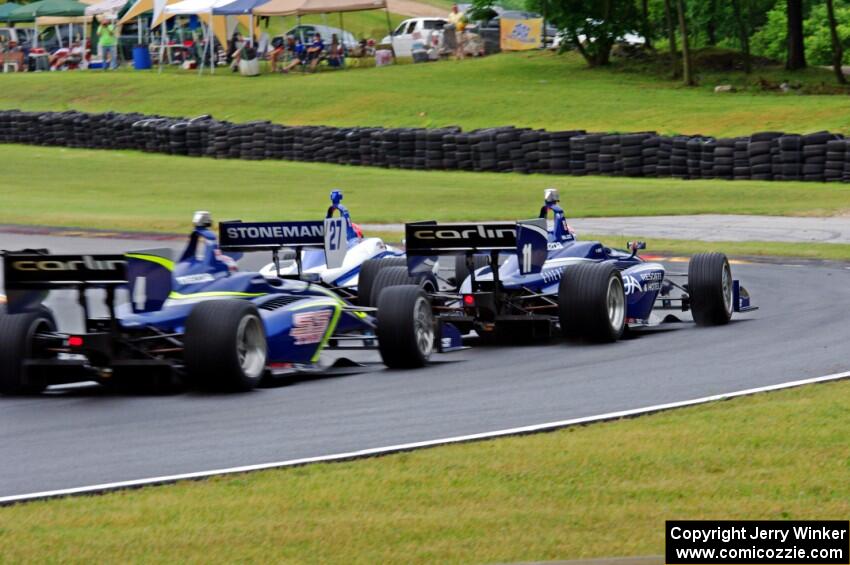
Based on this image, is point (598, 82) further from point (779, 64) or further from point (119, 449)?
point (119, 449)

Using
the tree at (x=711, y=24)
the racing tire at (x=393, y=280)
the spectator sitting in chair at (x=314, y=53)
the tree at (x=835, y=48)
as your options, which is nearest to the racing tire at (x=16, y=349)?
the racing tire at (x=393, y=280)

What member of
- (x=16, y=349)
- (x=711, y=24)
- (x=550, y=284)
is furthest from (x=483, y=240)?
(x=711, y=24)

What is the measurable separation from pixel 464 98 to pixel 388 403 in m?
35.2

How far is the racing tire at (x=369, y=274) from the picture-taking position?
1441 cm

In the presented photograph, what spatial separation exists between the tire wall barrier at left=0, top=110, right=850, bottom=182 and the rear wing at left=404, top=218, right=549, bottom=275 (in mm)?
17308

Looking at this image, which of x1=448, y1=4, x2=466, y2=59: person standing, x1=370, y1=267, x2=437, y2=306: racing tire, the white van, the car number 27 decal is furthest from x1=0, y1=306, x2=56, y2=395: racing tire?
the white van

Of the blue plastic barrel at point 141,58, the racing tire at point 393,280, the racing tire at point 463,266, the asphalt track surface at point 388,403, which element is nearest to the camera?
the asphalt track surface at point 388,403

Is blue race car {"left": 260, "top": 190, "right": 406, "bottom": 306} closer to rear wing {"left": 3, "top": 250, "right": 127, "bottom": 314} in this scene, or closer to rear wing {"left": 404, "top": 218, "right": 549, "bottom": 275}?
rear wing {"left": 404, "top": 218, "right": 549, "bottom": 275}

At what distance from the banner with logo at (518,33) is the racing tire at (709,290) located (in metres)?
44.2

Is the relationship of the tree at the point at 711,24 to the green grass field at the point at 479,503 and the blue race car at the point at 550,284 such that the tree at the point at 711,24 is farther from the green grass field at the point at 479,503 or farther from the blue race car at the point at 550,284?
the green grass field at the point at 479,503

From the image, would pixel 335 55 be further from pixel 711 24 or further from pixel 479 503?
pixel 479 503

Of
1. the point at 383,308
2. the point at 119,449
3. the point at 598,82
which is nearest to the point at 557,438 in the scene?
the point at 119,449

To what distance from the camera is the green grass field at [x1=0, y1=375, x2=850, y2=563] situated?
20.7 ft

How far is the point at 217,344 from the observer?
35.0ft
